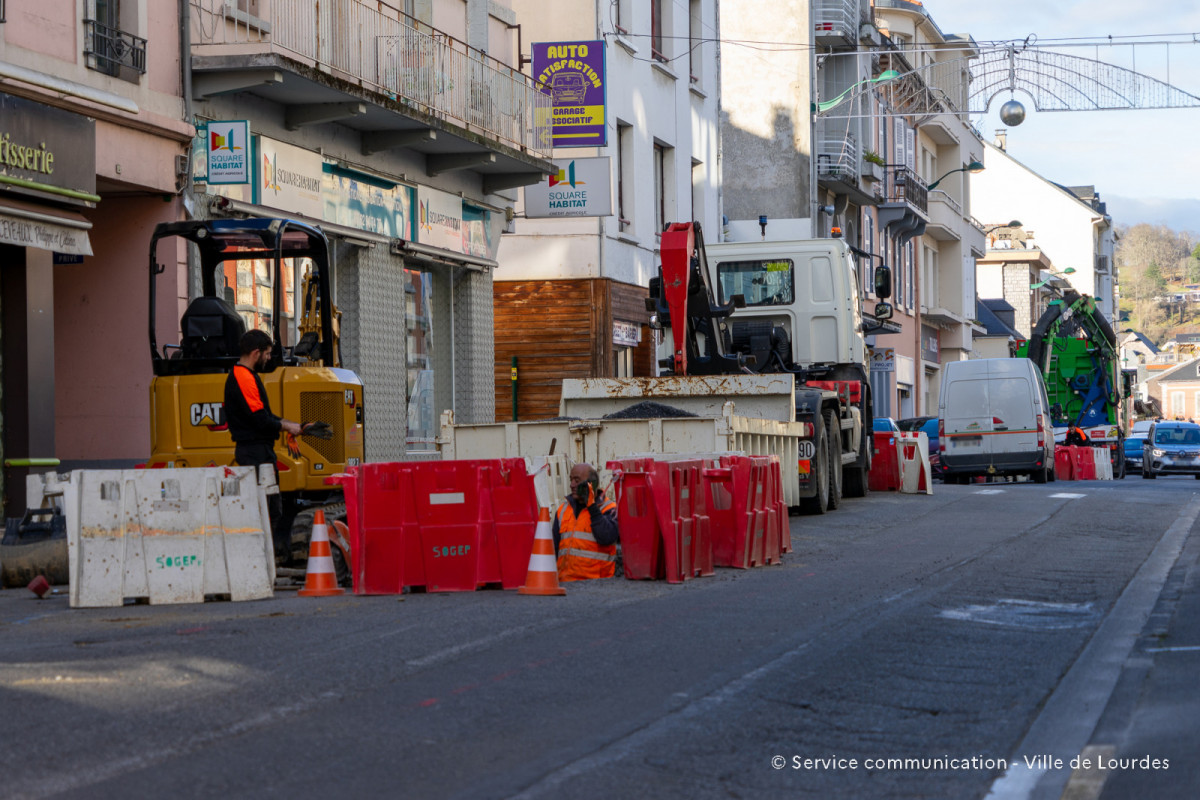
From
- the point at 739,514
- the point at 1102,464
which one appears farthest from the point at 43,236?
the point at 1102,464

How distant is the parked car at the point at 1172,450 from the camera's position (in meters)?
39.6

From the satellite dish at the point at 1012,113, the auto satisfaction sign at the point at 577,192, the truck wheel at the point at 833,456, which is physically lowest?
the truck wheel at the point at 833,456

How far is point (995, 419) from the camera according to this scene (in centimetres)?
3069

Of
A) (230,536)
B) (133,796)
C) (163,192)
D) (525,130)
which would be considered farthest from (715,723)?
A: (525,130)

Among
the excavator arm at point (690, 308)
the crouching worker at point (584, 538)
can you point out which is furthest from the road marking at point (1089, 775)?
the excavator arm at point (690, 308)

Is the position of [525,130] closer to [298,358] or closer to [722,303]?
[722,303]

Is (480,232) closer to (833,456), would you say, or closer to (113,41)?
(833,456)

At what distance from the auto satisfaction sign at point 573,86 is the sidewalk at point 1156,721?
56.1ft

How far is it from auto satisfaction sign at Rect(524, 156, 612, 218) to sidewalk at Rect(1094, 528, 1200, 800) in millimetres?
17300

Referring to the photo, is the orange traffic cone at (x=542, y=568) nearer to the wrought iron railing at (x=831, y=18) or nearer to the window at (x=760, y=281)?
the window at (x=760, y=281)

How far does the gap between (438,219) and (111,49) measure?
310 inches

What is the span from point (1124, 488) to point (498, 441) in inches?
583

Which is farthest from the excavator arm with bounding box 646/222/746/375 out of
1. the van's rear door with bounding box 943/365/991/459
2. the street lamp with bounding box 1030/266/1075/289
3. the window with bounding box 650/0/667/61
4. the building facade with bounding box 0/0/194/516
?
the street lamp with bounding box 1030/266/1075/289

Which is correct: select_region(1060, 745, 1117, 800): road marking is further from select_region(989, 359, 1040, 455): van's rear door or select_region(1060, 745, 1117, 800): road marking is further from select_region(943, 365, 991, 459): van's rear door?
select_region(943, 365, 991, 459): van's rear door
